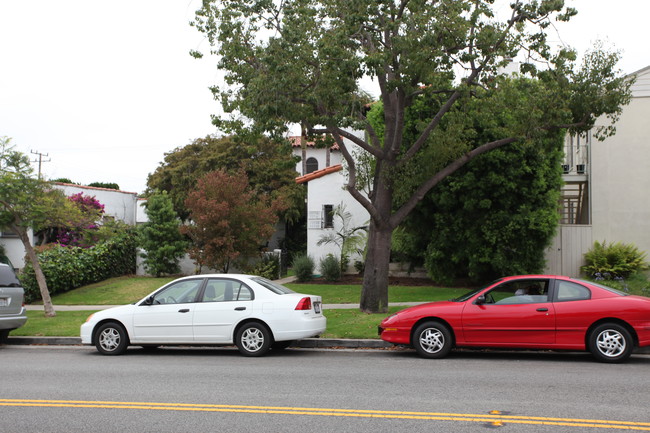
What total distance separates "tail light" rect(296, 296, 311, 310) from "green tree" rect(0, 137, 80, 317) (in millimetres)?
8303

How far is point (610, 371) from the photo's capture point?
826 centimetres

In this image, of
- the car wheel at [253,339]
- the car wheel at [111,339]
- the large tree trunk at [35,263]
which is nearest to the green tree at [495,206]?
the car wheel at [253,339]

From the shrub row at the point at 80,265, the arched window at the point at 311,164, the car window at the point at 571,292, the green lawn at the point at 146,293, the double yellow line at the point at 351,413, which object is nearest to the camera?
the double yellow line at the point at 351,413

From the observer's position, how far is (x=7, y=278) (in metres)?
12.2

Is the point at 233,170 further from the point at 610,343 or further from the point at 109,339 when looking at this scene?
the point at 610,343

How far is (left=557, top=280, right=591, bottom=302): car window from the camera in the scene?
9211 mm

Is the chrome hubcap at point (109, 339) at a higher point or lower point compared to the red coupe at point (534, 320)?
lower

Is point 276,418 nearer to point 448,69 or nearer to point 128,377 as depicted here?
point 128,377

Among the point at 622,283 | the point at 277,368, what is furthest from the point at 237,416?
the point at 622,283

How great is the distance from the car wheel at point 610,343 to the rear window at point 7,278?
441 inches

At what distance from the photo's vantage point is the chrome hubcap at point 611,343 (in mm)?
8875

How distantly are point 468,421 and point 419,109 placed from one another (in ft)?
47.0

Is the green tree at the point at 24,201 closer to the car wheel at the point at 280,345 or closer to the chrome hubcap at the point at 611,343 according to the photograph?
the car wheel at the point at 280,345

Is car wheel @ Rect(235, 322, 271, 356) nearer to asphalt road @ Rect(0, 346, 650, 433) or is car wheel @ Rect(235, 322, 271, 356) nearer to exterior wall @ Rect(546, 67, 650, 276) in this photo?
asphalt road @ Rect(0, 346, 650, 433)
